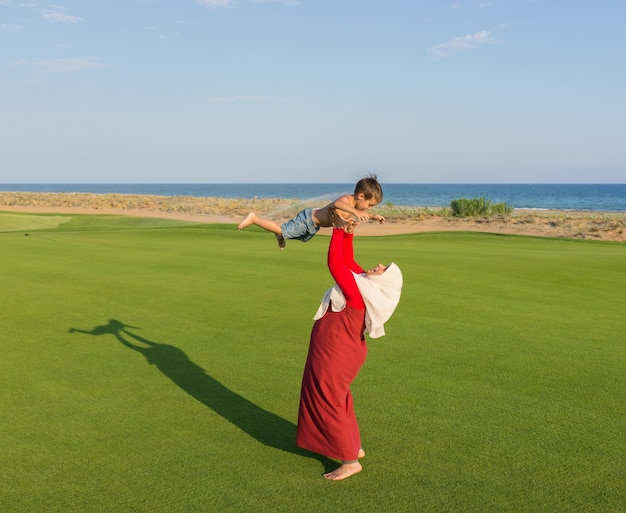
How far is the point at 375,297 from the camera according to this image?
4613mm

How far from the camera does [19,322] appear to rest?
8.80 m

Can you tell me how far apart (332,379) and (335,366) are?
0.31ft

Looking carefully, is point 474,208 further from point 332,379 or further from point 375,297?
point 332,379

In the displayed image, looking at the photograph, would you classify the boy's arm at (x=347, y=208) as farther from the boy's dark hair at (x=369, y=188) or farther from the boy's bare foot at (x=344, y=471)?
the boy's bare foot at (x=344, y=471)

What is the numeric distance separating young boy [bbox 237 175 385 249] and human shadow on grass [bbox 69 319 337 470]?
5.24 feet

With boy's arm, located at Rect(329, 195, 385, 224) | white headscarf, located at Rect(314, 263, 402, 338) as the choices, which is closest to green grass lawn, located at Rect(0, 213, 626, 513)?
white headscarf, located at Rect(314, 263, 402, 338)

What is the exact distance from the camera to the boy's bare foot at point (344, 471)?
446 cm

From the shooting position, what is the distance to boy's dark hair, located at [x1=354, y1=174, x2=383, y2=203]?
14.4 ft

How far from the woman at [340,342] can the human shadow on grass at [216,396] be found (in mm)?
298

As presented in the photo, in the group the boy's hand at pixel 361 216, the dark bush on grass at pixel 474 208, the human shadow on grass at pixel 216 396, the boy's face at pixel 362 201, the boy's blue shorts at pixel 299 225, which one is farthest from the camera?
the dark bush on grass at pixel 474 208

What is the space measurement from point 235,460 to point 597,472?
2460mm

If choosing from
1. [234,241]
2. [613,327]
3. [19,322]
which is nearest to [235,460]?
[19,322]

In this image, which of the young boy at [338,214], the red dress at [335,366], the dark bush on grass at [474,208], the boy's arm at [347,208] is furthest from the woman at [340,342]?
the dark bush on grass at [474,208]

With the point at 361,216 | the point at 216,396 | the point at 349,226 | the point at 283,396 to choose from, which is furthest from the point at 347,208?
the point at 216,396
